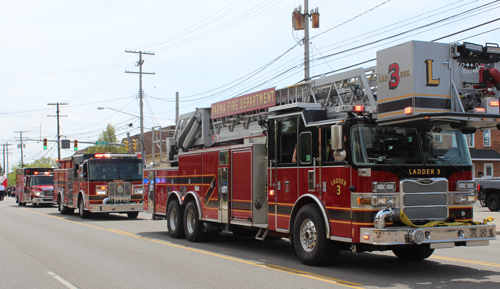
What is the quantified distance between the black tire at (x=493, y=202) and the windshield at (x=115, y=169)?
1620 centimetres

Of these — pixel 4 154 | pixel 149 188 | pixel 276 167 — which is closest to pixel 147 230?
pixel 149 188

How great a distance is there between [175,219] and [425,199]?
8.13 m

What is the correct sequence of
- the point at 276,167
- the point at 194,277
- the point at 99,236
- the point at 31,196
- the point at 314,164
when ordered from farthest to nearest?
the point at 31,196, the point at 99,236, the point at 276,167, the point at 314,164, the point at 194,277

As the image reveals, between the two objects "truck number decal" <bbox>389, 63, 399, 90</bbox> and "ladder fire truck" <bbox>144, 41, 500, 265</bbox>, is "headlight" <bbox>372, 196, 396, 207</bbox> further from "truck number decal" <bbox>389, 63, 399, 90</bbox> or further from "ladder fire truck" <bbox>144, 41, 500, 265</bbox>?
"truck number decal" <bbox>389, 63, 399, 90</bbox>

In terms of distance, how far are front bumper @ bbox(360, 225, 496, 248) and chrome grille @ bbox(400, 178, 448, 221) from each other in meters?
0.40

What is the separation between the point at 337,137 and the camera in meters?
8.56

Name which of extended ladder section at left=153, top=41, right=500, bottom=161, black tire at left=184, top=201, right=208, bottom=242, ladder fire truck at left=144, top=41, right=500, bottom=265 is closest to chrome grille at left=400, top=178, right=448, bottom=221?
ladder fire truck at left=144, top=41, right=500, bottom=265

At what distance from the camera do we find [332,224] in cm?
885

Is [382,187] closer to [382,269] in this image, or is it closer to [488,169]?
[382,269]

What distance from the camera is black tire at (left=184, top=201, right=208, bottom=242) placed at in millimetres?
13641

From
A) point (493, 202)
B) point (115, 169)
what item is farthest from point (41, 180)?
point (493, 202)

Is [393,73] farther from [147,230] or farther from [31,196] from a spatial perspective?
[31,196]

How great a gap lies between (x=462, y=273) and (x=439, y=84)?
3.20 metres

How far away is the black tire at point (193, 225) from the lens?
1364 centimetres
